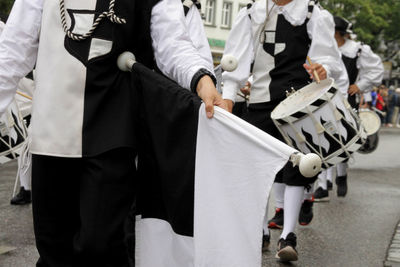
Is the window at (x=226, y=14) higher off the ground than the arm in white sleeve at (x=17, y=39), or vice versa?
the arm in white sleeve at (x=17, y=39)

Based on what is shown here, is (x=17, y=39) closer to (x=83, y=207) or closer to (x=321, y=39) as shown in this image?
(x=83, y=207)

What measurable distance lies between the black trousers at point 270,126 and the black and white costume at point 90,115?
215cm

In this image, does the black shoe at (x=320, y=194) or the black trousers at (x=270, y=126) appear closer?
the black trousers at (x=270, y=126)

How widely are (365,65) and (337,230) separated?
3.99 m

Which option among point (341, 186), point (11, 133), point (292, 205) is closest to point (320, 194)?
point (341, 186)

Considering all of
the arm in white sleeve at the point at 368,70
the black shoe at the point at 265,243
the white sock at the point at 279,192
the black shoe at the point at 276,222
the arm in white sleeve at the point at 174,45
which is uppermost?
the arm in white sleeve at the point at 174,45

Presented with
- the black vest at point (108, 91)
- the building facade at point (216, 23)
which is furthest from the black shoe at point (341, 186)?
the building facade at point (216, 23)

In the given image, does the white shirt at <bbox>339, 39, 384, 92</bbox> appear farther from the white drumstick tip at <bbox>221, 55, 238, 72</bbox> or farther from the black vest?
the black vest

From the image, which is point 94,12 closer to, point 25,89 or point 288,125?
point 288,125

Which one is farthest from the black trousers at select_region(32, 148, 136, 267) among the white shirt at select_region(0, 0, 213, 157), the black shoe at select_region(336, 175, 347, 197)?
the black shoe at select_region(336, 175, 347, 197)

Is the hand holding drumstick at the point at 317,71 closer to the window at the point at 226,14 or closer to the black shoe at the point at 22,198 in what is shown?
the black shoe at the point at 22,198

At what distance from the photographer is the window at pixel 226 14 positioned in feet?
143

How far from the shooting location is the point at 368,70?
979 cm

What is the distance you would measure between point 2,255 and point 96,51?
2637 millimetres
